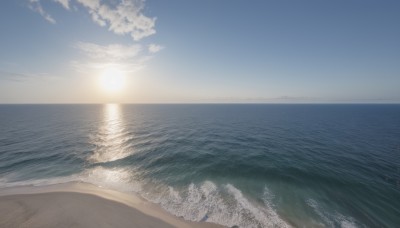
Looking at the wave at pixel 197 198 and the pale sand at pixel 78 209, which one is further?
the wave at pixel 197 198

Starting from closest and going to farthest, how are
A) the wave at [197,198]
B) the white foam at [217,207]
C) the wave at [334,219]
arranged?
the wave at [334,219]
the white foam at [217,207]
the wave at [197,198]

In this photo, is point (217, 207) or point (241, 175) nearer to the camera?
point (217, 207)

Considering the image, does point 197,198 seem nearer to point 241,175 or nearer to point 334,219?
point 241,175

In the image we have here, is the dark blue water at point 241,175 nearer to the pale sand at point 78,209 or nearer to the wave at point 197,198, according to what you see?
the wave at point 197,198

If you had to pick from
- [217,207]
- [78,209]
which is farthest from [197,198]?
[78,209]

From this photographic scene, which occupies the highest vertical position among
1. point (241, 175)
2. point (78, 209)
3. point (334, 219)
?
point (78, 209)

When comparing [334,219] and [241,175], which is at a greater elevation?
[241,175]

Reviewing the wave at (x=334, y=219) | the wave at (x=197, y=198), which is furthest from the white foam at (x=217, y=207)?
the wave at (x=334, y=219)

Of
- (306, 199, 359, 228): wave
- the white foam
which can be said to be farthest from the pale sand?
(306, 199, 359, 228): wave
